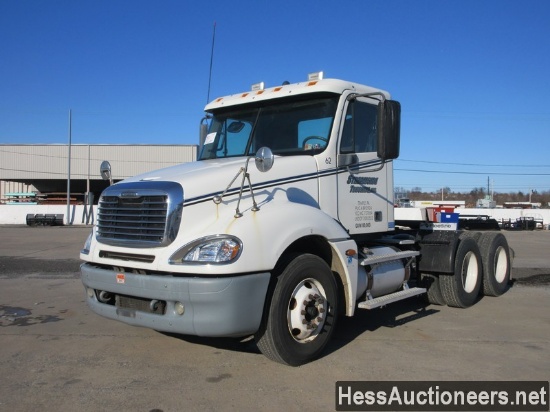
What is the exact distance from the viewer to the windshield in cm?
549

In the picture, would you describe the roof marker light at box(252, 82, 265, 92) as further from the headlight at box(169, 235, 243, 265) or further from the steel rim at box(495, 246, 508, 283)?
the steel rim at box(495, 246, 508, 283)

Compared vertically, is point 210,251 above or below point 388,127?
below

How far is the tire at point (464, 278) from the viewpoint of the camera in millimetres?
7152

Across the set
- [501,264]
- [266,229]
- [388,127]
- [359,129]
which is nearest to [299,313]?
[266,229]

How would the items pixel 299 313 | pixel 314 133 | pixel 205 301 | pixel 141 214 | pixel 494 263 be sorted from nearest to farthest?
pixel 205 301 → pixel 141 214 → pixel 299 313 → pixel 314 133 → pixel 494 263

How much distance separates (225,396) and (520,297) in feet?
21.5

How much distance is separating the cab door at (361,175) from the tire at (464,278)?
5.18ft

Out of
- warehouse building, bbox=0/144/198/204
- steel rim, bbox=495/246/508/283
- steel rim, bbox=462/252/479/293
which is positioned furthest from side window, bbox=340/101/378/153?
warehouse building, bbox=0/144/198/204

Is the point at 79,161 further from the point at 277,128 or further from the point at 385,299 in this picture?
the point at 385,299

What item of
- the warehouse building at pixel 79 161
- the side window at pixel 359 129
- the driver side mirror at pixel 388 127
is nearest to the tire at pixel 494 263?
the side window at pixel 359 129

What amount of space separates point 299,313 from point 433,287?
3.52 metres

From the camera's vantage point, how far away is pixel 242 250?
404 centimetres

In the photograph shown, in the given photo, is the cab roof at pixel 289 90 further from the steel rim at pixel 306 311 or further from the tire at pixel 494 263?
the tire at pixel 494 263

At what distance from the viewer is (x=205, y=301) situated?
3.95 meters
